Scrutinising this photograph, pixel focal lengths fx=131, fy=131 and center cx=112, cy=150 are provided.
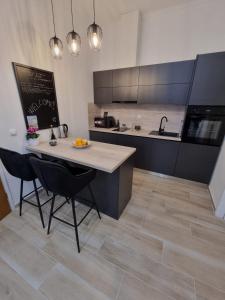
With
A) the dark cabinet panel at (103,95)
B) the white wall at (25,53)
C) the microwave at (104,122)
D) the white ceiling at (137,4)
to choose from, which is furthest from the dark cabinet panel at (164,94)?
the white wall at (25,53)

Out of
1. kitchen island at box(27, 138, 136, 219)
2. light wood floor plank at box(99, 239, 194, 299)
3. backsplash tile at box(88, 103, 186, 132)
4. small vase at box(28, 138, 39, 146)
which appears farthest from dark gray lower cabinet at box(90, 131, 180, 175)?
light wood floor plank at box(99, 239, 194, 299)

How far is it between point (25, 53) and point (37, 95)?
543 mm

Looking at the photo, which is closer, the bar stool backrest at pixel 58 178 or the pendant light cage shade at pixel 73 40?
the bar stool backrest at pixel 58 178

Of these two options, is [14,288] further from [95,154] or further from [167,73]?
[167,73]

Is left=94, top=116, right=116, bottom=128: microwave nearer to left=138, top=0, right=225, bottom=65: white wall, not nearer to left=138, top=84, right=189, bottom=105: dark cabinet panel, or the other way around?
left=138, top=84, right=189, bottom=105: dark cabinet panel

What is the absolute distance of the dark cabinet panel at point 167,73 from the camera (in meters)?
2.19

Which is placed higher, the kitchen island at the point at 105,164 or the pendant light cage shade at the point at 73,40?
the pendant light cage shade at the point at 73,40

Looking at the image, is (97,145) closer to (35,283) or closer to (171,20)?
(35,283)

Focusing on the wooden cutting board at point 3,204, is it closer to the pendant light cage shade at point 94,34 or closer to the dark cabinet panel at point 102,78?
the pendant light cage shade at point 94,34

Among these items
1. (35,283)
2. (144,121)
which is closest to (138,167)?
(144,121)

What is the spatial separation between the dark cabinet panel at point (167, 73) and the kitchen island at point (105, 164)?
63.1 inches

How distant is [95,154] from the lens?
158 centimetres

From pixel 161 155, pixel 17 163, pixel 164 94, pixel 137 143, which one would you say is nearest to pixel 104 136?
pixel 137 143

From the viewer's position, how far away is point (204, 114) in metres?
2.14
